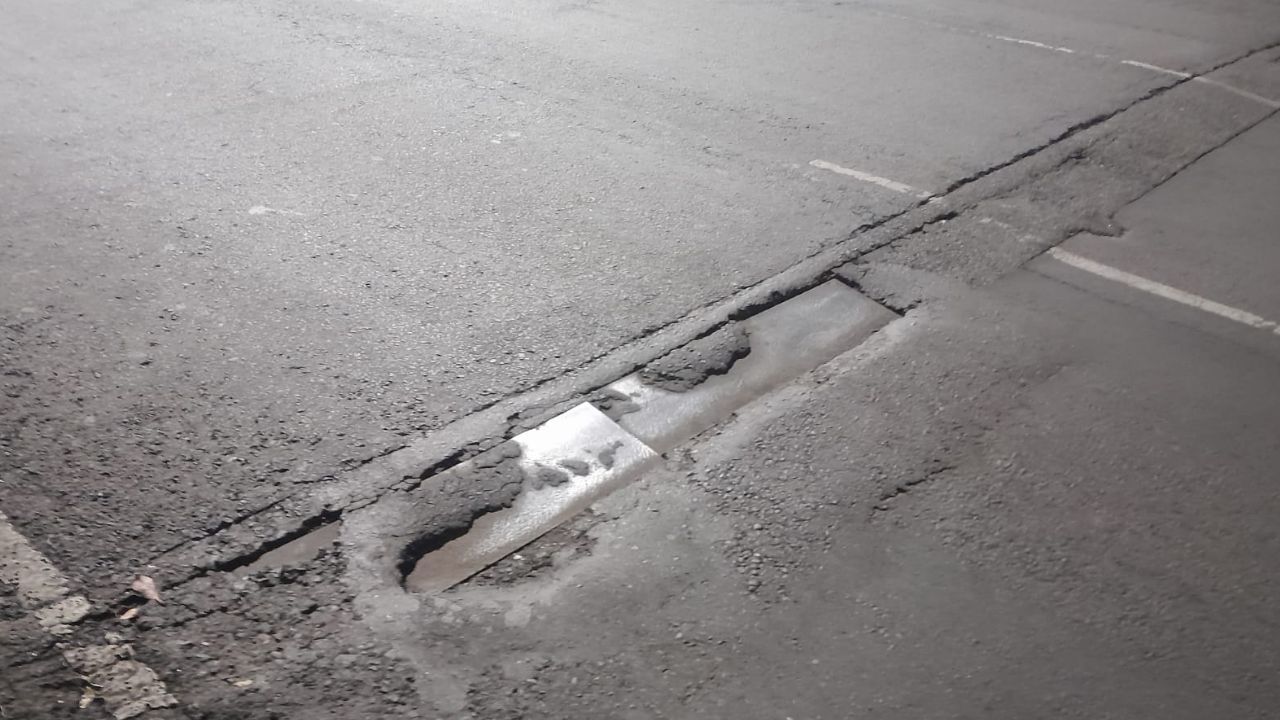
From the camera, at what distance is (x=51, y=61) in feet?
26.4

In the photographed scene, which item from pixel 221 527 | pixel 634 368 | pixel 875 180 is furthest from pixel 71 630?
pixel 875 180

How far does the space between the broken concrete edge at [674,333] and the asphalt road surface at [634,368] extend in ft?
0.08

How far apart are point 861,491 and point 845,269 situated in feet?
5.81

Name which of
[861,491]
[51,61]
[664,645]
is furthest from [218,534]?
[51,61]

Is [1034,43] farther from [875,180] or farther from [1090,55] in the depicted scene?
[875,180]

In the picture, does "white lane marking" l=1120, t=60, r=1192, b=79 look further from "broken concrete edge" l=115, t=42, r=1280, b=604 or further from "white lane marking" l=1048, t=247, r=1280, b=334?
"white lane marking" l=1048, t=247, r=1280, b=334

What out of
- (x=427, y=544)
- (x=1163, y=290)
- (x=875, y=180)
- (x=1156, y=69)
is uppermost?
(x=1156, y=69)

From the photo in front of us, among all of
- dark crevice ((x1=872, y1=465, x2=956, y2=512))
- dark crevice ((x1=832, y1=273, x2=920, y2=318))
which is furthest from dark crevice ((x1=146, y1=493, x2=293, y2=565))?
dark crevice ((x1=832, y1=273, x2=920, y2=318))

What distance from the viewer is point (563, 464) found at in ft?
13.0

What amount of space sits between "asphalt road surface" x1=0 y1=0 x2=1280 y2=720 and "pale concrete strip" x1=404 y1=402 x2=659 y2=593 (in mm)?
82

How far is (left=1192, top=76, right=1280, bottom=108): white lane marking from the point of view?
24.6ft

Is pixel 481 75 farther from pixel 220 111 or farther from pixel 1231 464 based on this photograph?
pixel 1231 464

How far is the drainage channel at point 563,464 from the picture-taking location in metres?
3.54

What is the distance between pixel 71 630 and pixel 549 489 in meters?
1.64
